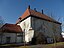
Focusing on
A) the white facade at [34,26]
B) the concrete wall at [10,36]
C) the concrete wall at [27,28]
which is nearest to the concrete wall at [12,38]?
the concrete wall at [10,36]

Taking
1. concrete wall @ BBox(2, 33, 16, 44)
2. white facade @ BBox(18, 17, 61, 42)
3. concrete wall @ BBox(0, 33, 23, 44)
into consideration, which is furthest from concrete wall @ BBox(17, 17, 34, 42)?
concrete wall @ BBox(2, 33, 16, 44)

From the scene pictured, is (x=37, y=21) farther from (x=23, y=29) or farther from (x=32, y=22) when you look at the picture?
(x=23, y=29)

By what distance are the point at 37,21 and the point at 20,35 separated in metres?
8.17

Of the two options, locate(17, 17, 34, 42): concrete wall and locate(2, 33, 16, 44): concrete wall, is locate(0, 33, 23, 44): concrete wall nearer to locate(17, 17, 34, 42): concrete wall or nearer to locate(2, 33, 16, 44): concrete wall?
locate(2, 33, 16, 44): concrete wall

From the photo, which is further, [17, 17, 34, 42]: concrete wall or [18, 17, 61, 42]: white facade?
[18, 17, 61, 42]: white facade

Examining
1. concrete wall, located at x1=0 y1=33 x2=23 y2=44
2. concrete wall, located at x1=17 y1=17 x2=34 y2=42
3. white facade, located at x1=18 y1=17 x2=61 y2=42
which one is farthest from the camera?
white facade, located at x1=18 y1=17 x2=61 y2=42

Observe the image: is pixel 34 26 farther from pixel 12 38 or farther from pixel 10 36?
pixel 10 36

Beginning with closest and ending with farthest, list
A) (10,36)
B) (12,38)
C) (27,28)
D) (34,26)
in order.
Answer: (10,36)
(12,38)
(34,26)
(27,28)

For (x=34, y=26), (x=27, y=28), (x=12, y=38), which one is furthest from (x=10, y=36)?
(x=34, y=26)

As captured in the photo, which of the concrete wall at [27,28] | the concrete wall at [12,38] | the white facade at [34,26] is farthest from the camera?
the white facade at [34,26]

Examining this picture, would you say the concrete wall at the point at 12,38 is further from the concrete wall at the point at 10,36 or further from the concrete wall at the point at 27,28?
the concrete wall at the point at 27,28

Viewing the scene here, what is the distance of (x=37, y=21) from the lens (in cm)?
3925

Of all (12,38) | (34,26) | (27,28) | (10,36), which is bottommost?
(12,38)

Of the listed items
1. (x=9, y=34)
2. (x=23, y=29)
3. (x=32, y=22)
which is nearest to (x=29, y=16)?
(x=32, y=22)
